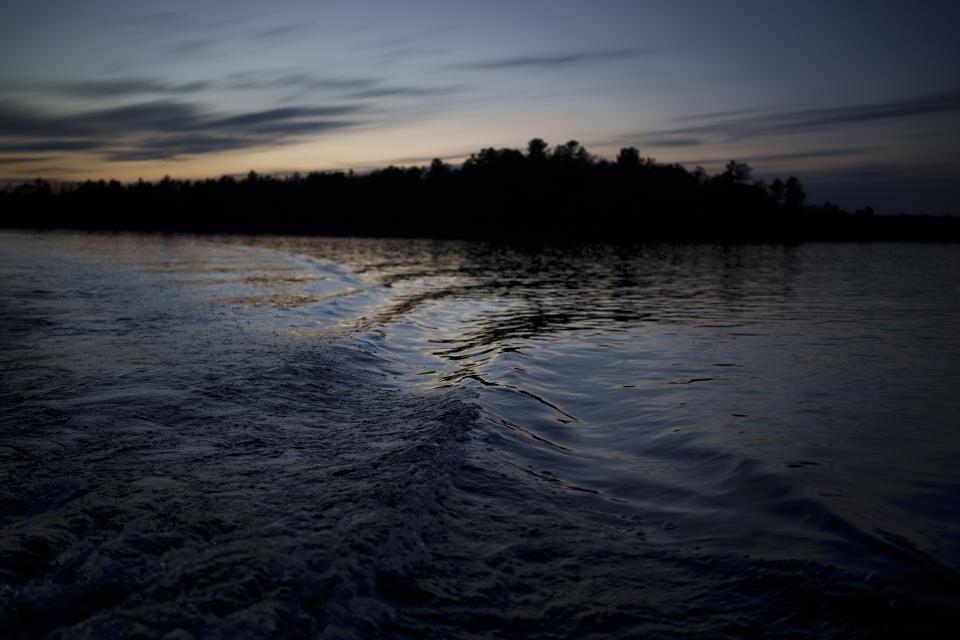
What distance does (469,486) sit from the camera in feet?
19.4

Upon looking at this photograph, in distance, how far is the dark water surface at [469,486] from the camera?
12.5 feet

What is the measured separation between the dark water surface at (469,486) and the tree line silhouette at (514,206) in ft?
451

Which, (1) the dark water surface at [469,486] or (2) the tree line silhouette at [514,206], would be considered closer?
(1) the dark water surface at [469,486]

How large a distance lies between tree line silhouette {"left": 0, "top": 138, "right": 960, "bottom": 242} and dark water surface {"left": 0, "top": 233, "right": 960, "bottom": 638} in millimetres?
137613

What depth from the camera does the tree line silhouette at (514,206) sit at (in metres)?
162

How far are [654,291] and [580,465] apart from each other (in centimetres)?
2520

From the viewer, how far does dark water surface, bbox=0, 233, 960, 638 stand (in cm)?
382

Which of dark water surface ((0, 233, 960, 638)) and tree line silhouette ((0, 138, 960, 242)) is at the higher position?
tree line silhouette ((0, 138, 960, 242))

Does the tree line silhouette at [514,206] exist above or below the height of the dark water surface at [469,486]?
above

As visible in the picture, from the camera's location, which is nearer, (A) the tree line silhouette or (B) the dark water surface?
(B) the dark water surface

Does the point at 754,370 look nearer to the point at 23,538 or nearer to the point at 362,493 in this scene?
the point at 362,493

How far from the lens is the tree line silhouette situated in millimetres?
162500

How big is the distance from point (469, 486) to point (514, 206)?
16474 centimetres

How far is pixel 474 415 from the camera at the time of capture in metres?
8.42
